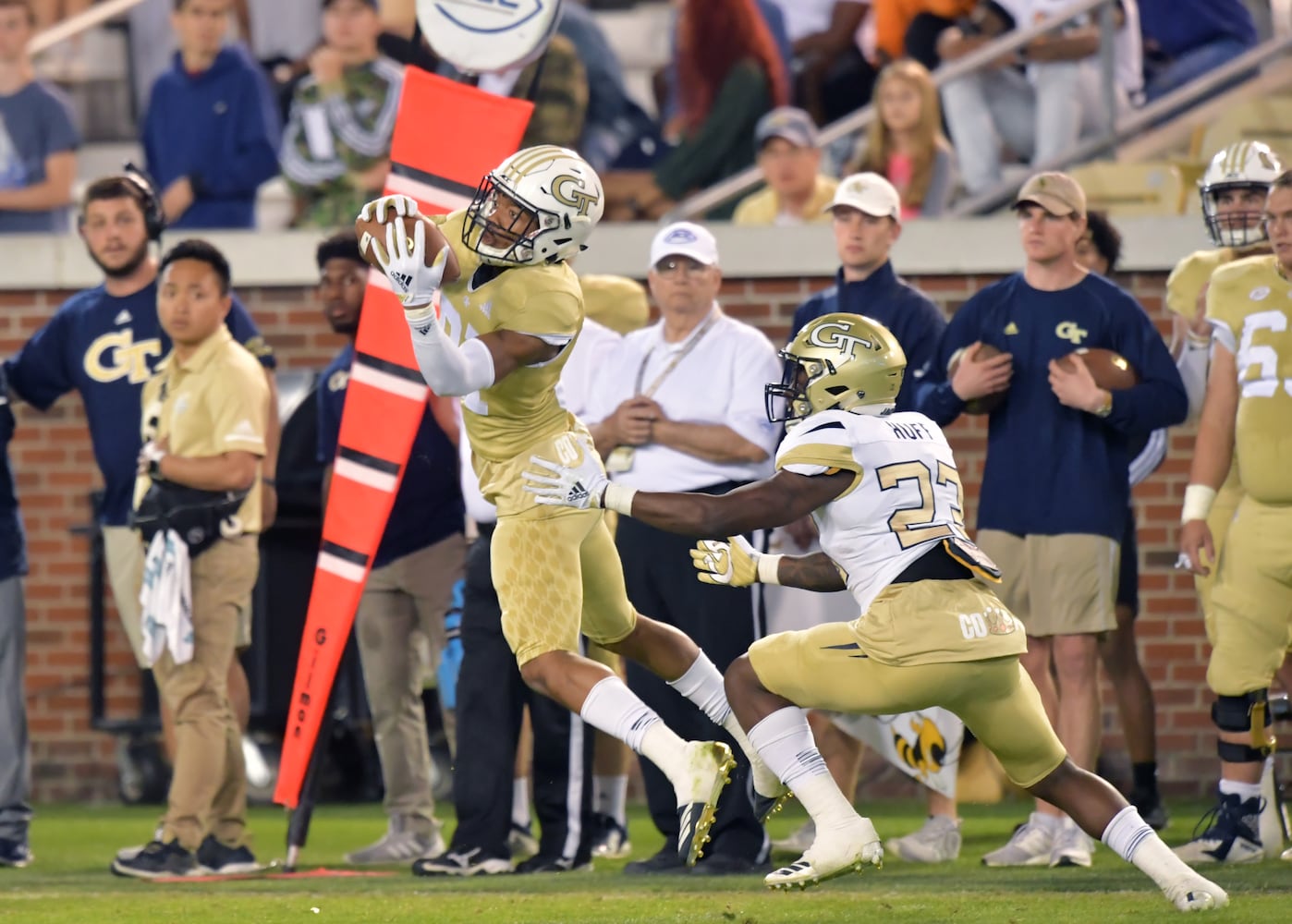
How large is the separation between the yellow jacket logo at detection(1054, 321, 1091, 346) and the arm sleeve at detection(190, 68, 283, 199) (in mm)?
4910

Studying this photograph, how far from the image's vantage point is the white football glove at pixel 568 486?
5758 millimetres

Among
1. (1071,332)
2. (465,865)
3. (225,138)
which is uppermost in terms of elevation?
(225,138)

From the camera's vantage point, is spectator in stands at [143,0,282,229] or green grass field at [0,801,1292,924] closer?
green grass field at [0,801,1292,924]

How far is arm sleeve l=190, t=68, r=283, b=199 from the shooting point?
10.9 metres

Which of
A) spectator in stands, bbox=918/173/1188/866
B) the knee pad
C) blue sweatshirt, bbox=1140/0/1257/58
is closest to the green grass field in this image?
the knee pad

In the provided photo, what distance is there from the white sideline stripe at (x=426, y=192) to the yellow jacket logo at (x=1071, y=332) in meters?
2.14

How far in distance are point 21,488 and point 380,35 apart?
320 centimetres

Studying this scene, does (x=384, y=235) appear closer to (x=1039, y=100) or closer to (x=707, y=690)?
(x=707, y=690)

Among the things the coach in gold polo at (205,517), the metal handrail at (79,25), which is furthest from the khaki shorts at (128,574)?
the metal handrail at (79,25)

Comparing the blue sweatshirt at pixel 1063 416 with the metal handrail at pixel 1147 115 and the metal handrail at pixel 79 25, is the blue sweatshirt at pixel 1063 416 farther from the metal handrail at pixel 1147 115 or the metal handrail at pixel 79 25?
the metal handrail at pixel 79 25

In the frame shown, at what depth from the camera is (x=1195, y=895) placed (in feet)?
18.2

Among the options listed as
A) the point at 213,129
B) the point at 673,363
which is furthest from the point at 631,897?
the point at 213,129

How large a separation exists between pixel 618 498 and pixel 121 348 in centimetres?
301

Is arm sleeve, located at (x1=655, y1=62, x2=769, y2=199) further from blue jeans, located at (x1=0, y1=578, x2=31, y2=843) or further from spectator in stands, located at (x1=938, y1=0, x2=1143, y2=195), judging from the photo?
blue jeans, located at (x1=0, y1=578, x2=31, y2=843)
